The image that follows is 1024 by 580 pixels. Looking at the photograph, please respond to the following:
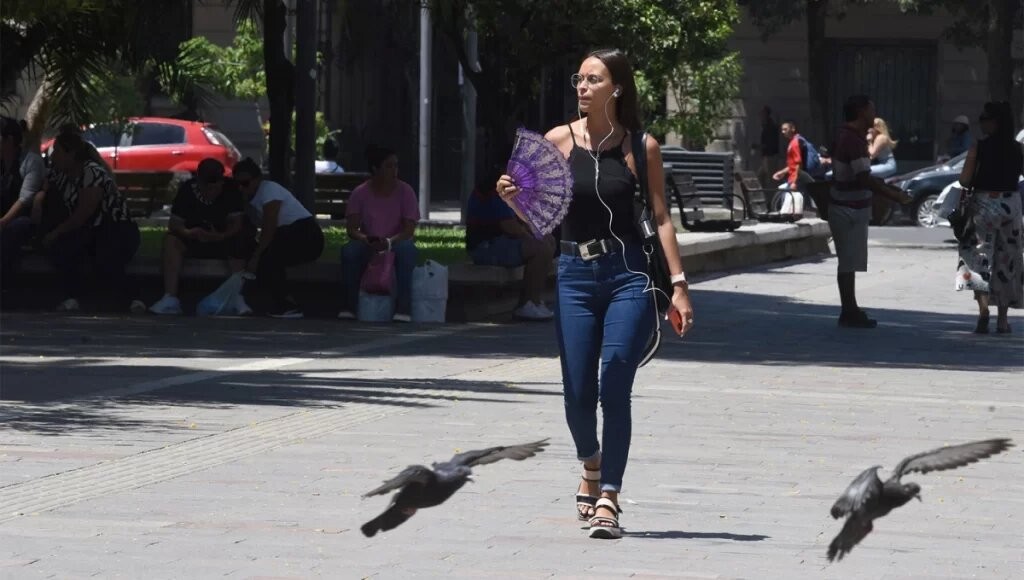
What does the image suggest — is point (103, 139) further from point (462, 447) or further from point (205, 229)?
point (462, 447)

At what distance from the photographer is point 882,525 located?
24.1 feet

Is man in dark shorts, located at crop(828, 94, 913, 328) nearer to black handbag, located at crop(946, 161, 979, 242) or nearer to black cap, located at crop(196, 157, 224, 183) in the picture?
black handbag, located at crop(946, 161, 979, 242)

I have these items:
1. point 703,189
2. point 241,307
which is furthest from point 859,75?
point 241,307

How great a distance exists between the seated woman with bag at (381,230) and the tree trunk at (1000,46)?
24674mm

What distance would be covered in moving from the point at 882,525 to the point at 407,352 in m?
6.36

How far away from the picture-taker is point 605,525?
22.7 feet

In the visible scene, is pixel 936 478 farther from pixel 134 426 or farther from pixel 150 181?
pixel 150 181

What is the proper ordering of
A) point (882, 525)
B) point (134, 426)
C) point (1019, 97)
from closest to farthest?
point (882, 525)
point (134, 426)
point (1019, 97)

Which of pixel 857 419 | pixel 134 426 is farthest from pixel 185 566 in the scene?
pixel 857 419

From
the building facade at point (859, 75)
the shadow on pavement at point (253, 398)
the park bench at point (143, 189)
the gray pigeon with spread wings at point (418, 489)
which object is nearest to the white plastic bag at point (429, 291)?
the shadow on pavement at point (253, 398)

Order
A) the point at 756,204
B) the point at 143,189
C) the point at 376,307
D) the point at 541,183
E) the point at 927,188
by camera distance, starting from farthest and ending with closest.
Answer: the point at 927,188
the point at 143,189
the point at 756,204
the point at 376,307
the point at 541,183

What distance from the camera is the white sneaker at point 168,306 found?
15.9m

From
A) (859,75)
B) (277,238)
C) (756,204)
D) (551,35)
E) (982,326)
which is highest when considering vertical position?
(859,75)

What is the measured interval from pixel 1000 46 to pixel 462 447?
31456 millimetres
